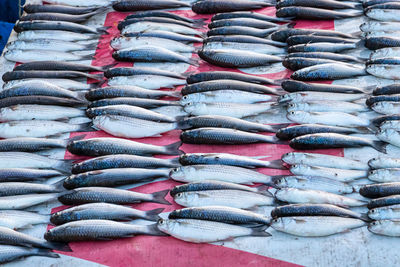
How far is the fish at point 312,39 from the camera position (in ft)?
18.4

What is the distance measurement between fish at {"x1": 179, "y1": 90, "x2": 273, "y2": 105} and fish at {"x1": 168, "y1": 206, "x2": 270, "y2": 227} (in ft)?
4.63

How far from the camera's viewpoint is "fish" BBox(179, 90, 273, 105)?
5105 mm

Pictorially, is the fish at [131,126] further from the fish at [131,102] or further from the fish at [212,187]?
the fish at [212,187]

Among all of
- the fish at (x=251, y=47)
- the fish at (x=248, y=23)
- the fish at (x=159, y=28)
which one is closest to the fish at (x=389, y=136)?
the fish at (x=251, y=47)

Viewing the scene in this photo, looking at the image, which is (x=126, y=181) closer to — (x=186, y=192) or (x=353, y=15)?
(x=186, y=192)

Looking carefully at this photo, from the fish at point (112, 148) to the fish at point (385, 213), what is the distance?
1858mm

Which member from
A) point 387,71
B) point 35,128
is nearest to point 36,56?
point 35,128

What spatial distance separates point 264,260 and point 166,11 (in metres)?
3.92

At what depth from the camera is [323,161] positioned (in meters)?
4.44

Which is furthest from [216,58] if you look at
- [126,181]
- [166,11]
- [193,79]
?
[126,181]

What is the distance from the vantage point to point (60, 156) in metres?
4.86

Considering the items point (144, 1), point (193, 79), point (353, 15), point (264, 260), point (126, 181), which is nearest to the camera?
point (264, 260)

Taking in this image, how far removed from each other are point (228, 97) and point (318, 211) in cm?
166

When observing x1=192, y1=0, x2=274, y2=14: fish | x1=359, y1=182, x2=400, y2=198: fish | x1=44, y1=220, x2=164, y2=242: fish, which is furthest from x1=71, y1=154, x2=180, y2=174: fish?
x1=192, y1=0, x2=274, y2=14: fish
